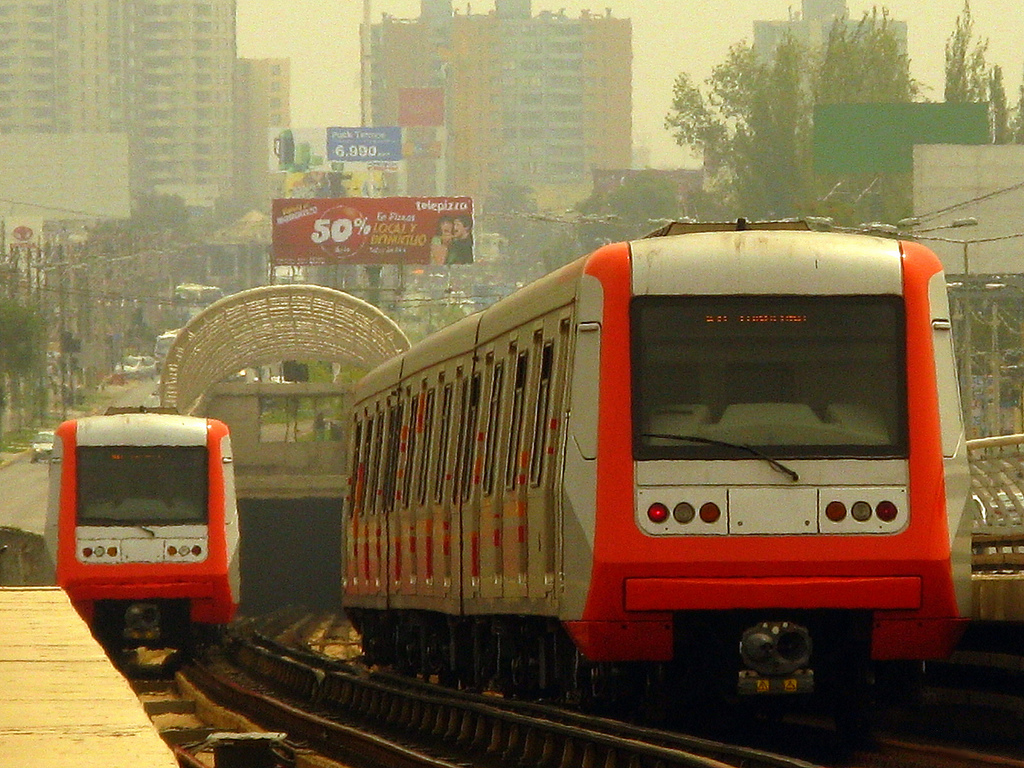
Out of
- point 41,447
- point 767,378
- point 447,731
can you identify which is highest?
point 41,447

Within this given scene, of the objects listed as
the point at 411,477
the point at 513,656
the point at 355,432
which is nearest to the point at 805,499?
the point at 513,656

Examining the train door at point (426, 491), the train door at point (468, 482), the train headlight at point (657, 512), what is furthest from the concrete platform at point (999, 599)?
the train door at point (426, 491)

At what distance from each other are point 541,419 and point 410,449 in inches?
269

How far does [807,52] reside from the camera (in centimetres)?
13725

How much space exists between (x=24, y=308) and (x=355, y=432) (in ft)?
323

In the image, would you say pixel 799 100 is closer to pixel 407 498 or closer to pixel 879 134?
pixel 879 134

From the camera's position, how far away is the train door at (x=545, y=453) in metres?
14.6

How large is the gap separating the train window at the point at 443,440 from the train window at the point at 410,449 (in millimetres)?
1568

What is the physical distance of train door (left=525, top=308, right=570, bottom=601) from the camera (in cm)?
1460

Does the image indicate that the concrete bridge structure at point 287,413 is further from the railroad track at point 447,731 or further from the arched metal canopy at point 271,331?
the railroad track at point 447,731

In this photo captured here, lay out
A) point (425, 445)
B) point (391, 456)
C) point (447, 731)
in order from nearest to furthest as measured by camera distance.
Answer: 1. point (447, 731)
2. point (425, 445)
3. point (391, 456)

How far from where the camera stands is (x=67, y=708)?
418 inches

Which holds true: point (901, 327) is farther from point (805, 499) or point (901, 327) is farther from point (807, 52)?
point (807, 52)

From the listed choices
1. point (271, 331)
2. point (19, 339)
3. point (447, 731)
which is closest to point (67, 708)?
point (447, 731)
